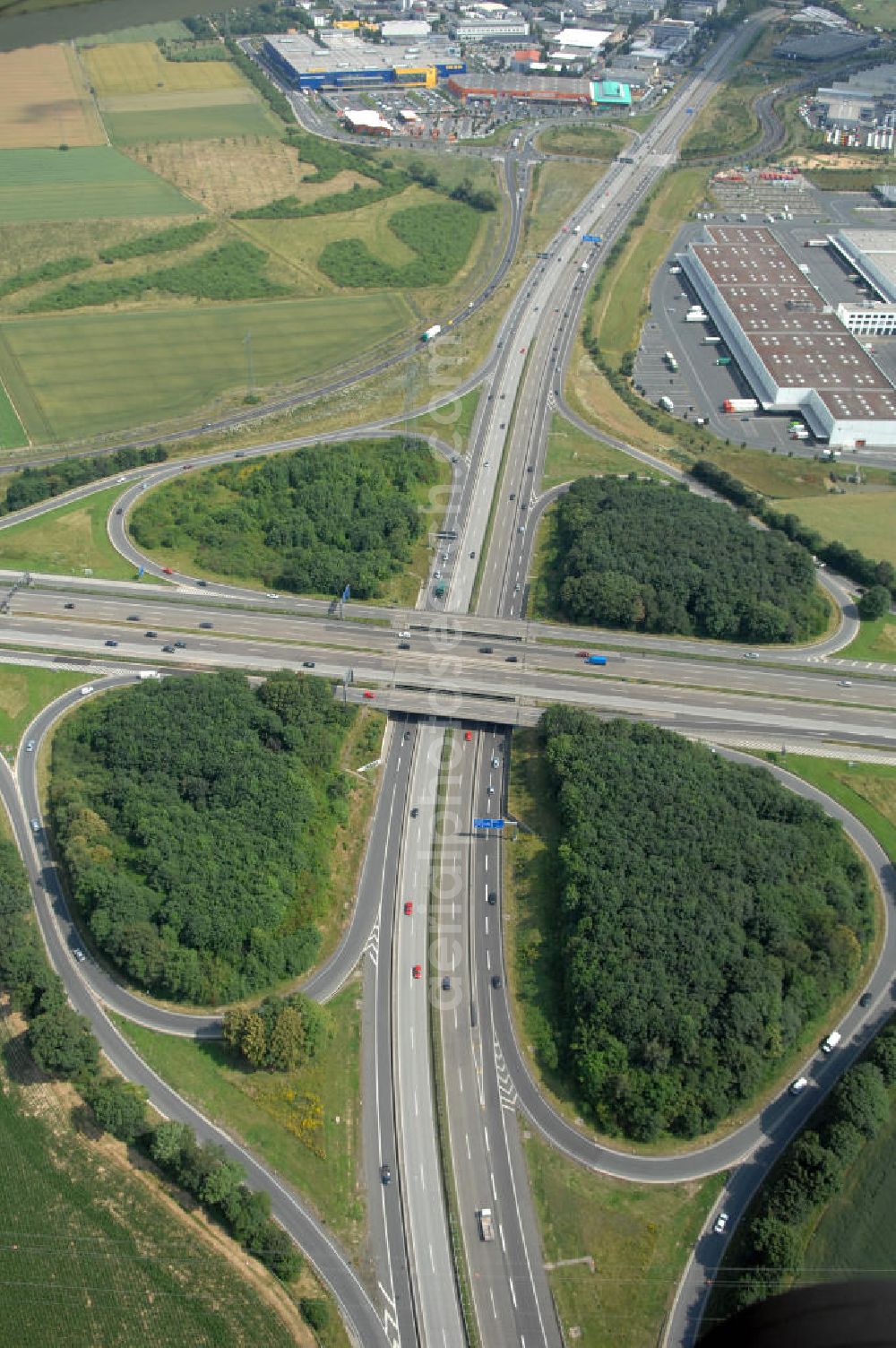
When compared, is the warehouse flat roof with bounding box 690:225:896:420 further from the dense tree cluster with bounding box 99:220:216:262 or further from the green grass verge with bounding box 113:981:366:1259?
the green grass verge with bounding box 113:981:366:1259

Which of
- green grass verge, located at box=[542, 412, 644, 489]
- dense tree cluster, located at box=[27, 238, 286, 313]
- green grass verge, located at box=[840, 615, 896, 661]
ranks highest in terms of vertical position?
dense tree cluster, located at box=[27, 238, 286, 313]

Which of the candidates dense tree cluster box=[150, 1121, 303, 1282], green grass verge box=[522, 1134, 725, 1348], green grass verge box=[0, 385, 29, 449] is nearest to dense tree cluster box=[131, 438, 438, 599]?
green grass verge box=[0, 385, 29, 449]

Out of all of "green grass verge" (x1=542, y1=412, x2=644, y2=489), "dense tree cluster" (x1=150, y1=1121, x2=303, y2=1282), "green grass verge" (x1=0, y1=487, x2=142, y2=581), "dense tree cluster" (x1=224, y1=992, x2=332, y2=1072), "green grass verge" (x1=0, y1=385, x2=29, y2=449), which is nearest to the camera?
"dense tree cluster" (x1=150, y1=1121, x2=303, y2=1282)

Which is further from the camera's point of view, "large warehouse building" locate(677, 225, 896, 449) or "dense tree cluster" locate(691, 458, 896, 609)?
"large warehouse building" locate(677, 225, 896, 449)

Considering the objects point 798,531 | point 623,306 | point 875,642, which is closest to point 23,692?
point 875,642

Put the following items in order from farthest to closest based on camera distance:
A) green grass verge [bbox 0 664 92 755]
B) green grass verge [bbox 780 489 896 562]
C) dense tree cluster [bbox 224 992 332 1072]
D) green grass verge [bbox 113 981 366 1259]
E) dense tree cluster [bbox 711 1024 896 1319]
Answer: green grass verge [bbox 780 489 896 562]
green grass verge [bbox 0 664 92 755]
dense tree cluster [bbox 224 992 332 1072]
green grass verge [bbox 113 981 366 1259]
dense tree cluster [bbox 711 1024 896 1319]

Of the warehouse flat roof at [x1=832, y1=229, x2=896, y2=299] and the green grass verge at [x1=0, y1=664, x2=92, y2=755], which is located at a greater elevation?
the warehouse flat roof at [x1=832, y1=229, x2=896, y2=299]

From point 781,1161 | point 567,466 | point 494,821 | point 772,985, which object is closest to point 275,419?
point 567,466

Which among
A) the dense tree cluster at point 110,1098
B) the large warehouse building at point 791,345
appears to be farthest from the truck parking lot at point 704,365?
the dense tree cluster at point 110,1098
